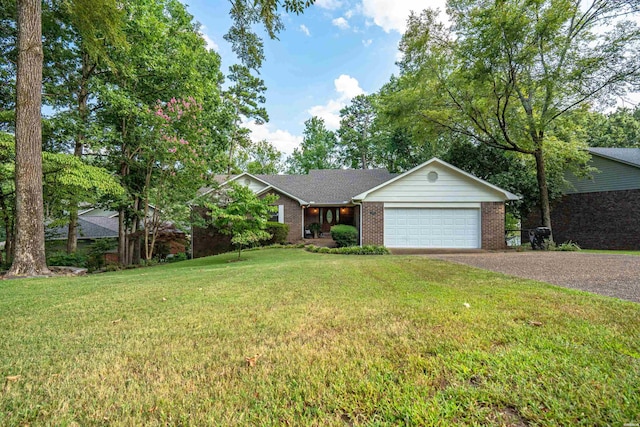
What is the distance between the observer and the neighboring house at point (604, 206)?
13422mm

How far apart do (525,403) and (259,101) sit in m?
28.9

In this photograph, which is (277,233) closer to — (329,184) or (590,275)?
(329,184)

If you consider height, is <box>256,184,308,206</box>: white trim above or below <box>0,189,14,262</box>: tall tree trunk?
above

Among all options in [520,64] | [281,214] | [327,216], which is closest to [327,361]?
[520,64]

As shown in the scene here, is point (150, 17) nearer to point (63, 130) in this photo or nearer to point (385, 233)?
point (63, 130)

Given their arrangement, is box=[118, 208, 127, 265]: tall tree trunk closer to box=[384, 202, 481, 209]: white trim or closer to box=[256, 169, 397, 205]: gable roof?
box=[256, 169, 397, 205]: gable roof

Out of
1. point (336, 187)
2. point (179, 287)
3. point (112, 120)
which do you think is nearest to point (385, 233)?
point (336, 187)

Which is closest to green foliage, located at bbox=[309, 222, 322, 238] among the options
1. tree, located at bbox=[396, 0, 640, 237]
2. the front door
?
the front door

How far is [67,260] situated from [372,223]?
13.8 meters

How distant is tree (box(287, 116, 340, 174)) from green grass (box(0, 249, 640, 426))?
3128 centimetres

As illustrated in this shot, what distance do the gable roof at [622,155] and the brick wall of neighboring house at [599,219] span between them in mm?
1493

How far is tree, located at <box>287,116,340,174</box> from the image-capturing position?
34.2m

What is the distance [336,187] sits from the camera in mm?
18734

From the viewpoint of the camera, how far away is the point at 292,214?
16.3 m
